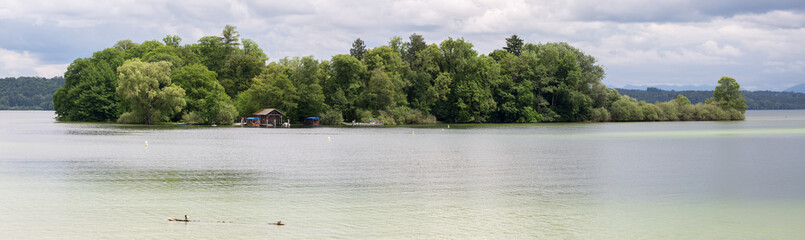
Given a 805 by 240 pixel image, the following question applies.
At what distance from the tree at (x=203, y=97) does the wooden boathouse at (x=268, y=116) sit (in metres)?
→ 5.14

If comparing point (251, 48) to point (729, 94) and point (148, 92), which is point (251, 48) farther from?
point (729, 94)

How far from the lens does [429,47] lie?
421 ft

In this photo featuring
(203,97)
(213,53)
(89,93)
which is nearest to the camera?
(203,97)

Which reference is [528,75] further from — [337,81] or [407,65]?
[337,81]

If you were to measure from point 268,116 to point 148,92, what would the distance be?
1985 centimetres

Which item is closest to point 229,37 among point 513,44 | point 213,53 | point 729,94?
point 213,53

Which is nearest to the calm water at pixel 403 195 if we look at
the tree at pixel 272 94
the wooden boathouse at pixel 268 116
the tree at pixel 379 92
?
the wooden boathouse at pixel 268 116

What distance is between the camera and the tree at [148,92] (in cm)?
10275

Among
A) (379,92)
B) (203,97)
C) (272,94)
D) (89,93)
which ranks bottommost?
(203,97)

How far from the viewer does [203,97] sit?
113562 mm

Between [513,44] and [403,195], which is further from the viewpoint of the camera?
[513,44]

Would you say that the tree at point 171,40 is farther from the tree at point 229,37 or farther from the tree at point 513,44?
the tree at point 513,44

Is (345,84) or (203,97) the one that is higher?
(345,84)

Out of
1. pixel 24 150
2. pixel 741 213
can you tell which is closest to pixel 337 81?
pixel 24 150
